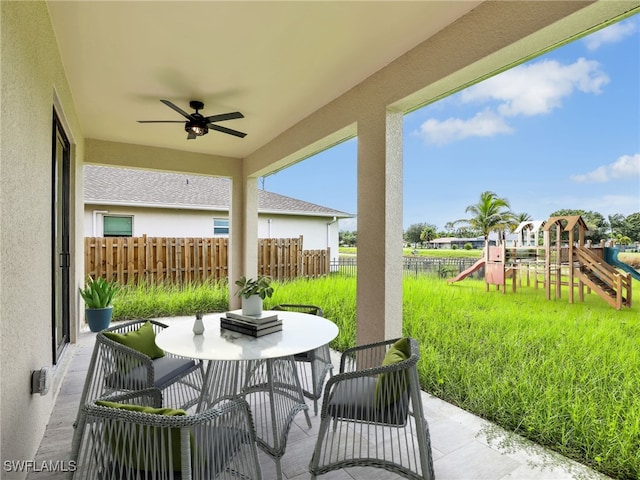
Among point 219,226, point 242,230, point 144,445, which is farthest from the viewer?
point 219,226

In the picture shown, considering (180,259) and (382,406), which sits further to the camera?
(180,259)

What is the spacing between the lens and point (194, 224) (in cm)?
919

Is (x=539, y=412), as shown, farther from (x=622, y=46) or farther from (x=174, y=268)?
(x=174, y=268)

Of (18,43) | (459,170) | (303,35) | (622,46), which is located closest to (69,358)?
(18,43)

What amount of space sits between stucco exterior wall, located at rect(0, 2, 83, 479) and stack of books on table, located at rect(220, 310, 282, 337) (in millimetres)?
1100

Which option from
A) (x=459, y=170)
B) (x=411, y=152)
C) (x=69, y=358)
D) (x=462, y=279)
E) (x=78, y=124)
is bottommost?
(x=69, y=358)

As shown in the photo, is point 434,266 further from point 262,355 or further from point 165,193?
point 165,193

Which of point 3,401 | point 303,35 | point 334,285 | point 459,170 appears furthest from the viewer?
point 334,285

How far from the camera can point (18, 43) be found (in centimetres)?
160

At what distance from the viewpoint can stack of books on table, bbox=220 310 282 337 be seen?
216 cm

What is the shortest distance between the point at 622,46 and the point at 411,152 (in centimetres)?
147

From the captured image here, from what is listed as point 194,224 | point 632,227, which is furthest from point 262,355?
point 194,224

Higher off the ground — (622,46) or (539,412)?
(622,46)

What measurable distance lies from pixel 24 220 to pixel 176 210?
301 inches
